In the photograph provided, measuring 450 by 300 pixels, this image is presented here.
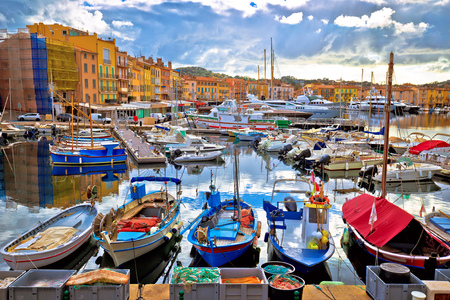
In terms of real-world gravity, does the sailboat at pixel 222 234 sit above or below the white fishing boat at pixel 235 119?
below

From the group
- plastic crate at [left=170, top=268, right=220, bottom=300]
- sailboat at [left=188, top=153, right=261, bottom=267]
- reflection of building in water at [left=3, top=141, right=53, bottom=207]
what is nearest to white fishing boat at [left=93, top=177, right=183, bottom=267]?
sailboat at [left=188, top=153, right=261, bottom=267]

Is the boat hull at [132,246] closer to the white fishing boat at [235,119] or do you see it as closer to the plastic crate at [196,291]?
the plastic crate at [196,291]

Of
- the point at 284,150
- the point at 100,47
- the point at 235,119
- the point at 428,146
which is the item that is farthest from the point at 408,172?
the point at 100,47

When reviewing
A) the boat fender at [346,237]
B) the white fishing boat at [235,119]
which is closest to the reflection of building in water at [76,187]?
the boat fender at [346,237]

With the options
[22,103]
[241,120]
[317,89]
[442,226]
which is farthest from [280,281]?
[317,89]

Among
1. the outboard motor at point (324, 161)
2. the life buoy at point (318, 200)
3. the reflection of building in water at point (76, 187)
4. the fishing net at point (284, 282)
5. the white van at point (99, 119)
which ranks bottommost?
the reflection of building in water at point (76, 187)

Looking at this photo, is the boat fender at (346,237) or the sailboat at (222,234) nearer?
the sailboat at (222,234)

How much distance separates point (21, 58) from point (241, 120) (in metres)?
35.6

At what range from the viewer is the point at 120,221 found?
46.3 feet

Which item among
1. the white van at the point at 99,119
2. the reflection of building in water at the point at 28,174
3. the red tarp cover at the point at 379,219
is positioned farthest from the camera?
the white van at the point at 99,119

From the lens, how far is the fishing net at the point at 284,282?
324 inches

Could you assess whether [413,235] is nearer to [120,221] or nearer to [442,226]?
[442,226]

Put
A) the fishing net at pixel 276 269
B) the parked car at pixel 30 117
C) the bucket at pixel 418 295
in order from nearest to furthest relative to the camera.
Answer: the bucket at pixel 418 295, the fishing net at pixel 276 269, the parked car at pixel 30 117

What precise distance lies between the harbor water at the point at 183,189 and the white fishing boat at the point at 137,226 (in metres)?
0.82
